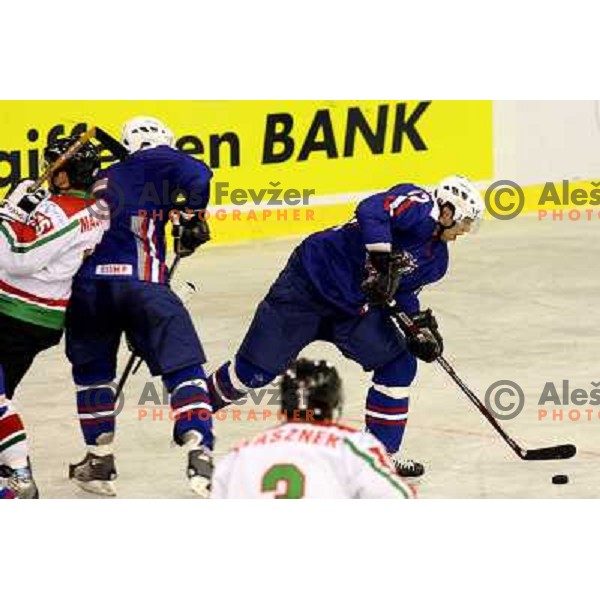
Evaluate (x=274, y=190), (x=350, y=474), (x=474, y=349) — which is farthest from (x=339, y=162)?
(x=350, y=474)

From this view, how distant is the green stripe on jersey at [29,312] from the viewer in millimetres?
8648

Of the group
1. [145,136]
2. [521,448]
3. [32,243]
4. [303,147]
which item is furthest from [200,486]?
[303,147]

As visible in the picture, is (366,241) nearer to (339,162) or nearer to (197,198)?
(197,198)

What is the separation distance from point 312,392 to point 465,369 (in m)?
4.78

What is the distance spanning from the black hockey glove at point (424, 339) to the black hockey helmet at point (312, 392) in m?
2.58

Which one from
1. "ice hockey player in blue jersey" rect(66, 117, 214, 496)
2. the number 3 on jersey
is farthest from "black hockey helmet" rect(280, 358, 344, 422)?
"ice hockey player in blue jersey" rect(66, 117, 214, 496)

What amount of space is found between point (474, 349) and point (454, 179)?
8.34 feet

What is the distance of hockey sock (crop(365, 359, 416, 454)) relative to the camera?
9148mm

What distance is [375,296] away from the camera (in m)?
8.98

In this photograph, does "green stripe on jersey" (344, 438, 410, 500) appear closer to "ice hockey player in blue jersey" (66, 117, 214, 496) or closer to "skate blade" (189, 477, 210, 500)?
"skate blade" (189, 477, 210, 500)

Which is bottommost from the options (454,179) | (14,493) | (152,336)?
(14,493)

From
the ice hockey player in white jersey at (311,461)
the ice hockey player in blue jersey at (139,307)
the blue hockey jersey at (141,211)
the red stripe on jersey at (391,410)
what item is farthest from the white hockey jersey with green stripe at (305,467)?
the red stripe on jersey at (391,410)

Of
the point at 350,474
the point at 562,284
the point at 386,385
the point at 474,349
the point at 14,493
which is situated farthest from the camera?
the point at 562,284

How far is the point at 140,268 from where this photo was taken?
8781 mm
